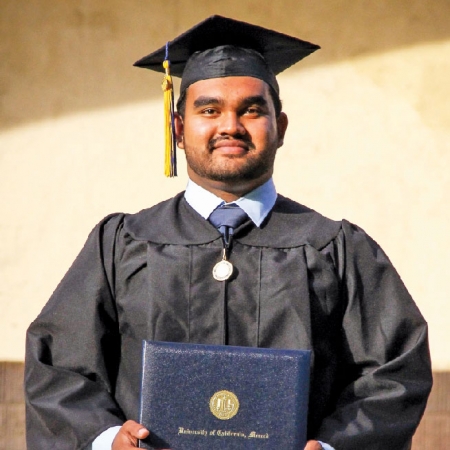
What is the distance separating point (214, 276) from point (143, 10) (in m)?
2.34

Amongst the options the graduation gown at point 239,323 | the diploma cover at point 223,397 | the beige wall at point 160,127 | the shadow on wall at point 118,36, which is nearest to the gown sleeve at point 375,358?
the graduation gown at point 239,323

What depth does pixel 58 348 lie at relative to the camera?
10.9 feet

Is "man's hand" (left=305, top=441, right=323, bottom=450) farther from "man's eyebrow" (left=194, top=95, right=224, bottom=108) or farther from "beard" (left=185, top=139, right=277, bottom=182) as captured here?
"man's eyebrow" (left=194, top=95, right=224, bottom=108)

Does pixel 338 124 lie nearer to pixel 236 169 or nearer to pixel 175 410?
pixel 236 169

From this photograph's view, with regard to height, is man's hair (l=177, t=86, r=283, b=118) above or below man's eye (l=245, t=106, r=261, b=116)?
above

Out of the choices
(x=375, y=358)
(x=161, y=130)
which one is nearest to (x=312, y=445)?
(x=375, y=358)

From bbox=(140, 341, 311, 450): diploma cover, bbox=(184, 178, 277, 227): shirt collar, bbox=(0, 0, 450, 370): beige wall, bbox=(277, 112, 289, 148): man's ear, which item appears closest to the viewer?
bbox=(140, 341, 311, 450): diploma cover

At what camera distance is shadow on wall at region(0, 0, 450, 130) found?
531 cm

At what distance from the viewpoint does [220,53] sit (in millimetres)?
3496

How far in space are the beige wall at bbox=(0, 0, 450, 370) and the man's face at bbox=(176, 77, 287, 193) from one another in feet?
6.09

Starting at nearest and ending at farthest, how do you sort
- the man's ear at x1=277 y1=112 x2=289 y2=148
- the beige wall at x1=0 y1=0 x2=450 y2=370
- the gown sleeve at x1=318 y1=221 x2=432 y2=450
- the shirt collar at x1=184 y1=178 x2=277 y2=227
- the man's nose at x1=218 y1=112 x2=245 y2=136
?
1. the gown sleeve at x1=318 y1=221 x2=432 y2=450
2. the man's nose at x1=218 y1=112 x2=245 y2=136
3. the shirt collar at x1=184 y1=178 x2=277 y2=227
4. the man's ear at x1=277 y1=112 x2=289 y2=148
5. the beige wall at x1=0 y1=0 x2=450 y2=370

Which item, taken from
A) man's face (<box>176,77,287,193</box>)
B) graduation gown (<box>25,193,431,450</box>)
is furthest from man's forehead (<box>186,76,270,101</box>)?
graduation gown (<box>25,193,431,450</box>)

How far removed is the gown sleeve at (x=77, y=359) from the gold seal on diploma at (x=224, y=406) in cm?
30

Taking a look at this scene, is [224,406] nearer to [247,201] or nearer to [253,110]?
[247,201]
